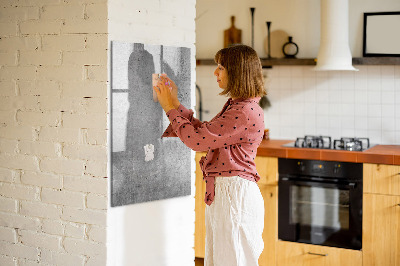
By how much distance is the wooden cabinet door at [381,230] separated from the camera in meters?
3.86

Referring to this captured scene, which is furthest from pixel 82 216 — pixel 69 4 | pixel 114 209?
pixel 69 4

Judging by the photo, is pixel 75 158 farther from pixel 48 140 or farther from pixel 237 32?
pixel 237 32

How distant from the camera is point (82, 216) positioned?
2916mm

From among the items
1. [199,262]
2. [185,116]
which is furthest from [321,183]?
[185,116]

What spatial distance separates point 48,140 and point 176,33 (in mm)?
860

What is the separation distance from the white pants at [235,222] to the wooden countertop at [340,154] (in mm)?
1413

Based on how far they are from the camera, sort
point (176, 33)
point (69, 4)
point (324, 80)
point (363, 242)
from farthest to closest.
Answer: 1. point (324, 80)
2. point (363, 242)
3. point (176, 33)
4. point (69, 4)

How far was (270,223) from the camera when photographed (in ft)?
14.1

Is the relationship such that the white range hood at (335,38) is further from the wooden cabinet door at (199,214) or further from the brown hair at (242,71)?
the brown hair at (242,71)

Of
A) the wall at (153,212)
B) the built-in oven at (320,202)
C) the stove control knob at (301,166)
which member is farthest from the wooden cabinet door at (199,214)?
the wall at (153,212)

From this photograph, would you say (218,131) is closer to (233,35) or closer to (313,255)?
(313,255)

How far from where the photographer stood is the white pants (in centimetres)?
270

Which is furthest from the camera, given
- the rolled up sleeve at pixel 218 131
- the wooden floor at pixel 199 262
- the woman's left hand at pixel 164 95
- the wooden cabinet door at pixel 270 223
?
the wooden floor at pixel 199 262

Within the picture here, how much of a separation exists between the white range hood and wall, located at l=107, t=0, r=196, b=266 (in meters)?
1.51
